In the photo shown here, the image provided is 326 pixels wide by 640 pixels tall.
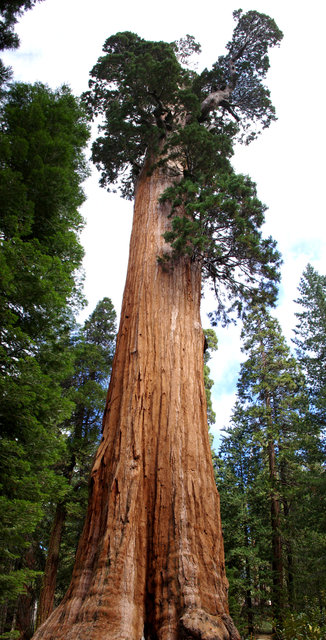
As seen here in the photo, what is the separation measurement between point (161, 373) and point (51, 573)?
818cm

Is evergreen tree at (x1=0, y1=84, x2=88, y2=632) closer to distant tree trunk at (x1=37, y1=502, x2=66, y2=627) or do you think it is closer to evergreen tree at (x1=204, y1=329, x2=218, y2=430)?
distant tree trunk at (x1=37, y1=502, x2=66, y2=627)

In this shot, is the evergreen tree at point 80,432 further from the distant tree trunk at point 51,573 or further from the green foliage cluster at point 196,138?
the green foliage cluster at point 196,138

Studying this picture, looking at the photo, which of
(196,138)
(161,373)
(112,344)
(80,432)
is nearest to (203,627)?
(161,373)

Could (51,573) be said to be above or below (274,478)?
below

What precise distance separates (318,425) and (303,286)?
707 centimetres

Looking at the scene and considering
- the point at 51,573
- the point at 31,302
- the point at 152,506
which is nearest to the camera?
the point at 152,506

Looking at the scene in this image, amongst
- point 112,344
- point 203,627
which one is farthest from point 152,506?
point 112,344

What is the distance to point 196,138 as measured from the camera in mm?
7355

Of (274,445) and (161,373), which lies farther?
(274,445)

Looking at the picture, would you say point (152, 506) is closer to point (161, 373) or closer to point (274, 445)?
point (161, 373)

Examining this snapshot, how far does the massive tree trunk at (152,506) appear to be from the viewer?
295cm

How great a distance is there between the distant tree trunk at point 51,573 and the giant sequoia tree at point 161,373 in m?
7.32

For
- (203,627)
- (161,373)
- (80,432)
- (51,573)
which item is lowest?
(51,573)

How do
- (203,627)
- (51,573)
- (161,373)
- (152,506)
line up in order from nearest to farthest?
(203,627) → (152,506) → (161,373) → (51,573)
